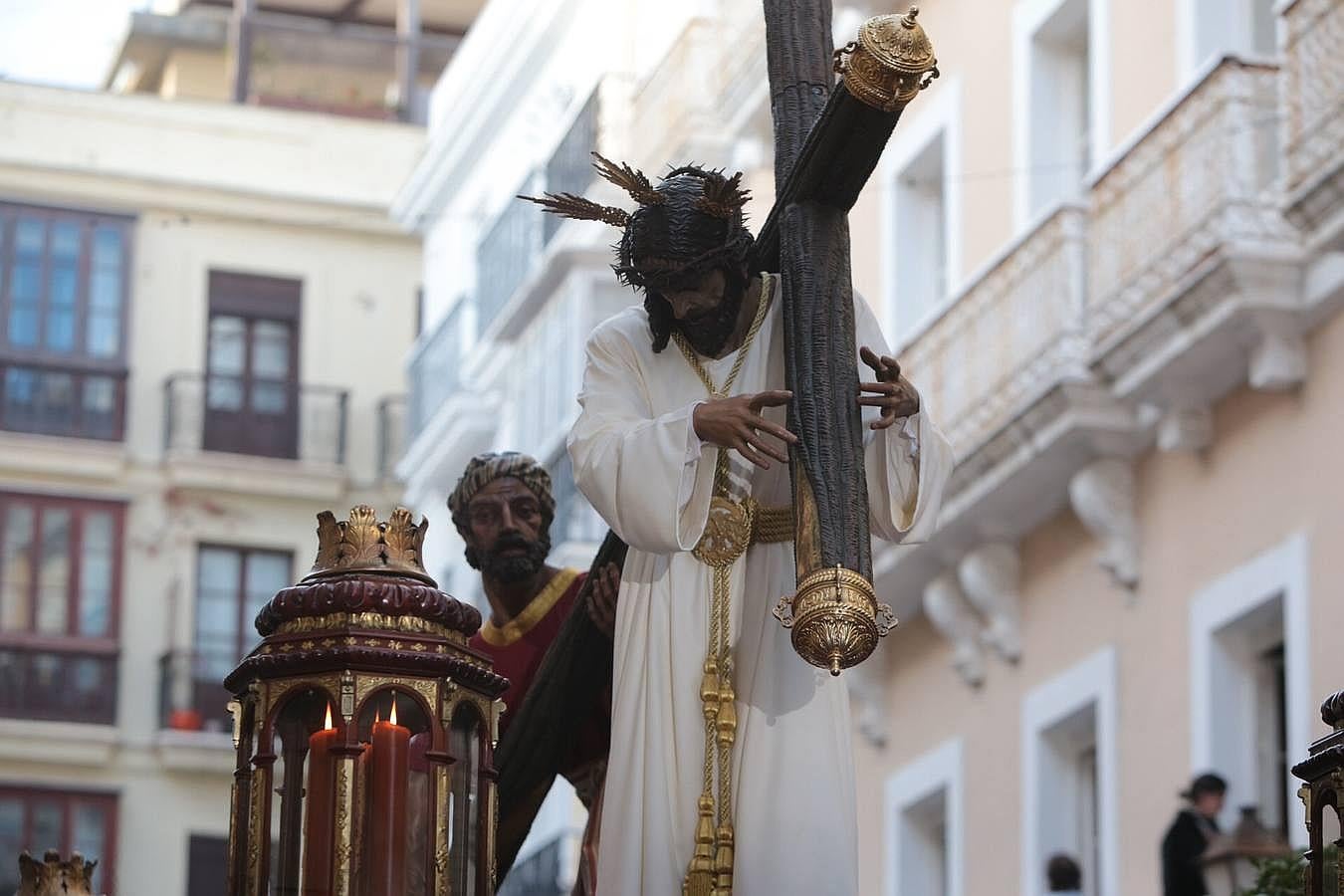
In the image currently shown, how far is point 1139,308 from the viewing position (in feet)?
49.7

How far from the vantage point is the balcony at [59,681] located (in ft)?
105

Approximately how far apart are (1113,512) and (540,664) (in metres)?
9.49

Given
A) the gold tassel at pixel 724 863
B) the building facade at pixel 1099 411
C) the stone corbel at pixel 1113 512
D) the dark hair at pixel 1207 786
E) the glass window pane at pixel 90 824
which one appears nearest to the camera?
the gold tassel at pixel 724 863

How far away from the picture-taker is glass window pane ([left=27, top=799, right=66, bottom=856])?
31.2 metres

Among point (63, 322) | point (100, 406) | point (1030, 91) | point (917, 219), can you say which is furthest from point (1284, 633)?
point (63, 322)

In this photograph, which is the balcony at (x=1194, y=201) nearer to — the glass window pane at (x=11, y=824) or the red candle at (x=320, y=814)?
the red candle at (x=320, y=814)

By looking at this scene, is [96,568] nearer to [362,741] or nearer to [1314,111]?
[1314,111]

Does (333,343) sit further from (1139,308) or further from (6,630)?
(1139,308)

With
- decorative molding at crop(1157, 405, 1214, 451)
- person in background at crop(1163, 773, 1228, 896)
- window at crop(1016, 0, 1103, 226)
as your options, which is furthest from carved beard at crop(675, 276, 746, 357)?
window at crop(1016, 0, 1103, 226)

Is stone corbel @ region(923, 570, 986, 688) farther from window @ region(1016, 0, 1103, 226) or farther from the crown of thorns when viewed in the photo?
the crown of thorns

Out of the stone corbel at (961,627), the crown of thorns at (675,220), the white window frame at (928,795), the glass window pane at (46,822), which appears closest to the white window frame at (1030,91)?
the stone corbel at (961,627)

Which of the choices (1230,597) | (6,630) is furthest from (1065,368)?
(6,630)

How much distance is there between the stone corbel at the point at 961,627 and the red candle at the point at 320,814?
499 inches

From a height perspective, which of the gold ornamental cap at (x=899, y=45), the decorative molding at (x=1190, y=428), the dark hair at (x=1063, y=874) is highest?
the decorative molding at (x=1190, y=428)
